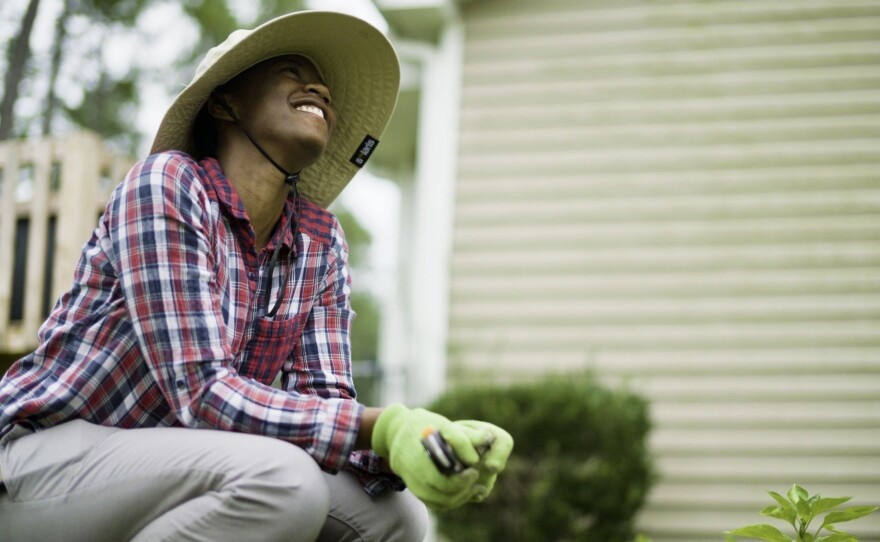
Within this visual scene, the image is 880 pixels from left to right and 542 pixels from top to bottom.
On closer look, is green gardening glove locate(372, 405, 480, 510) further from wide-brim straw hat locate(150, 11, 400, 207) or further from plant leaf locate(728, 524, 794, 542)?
wide-brim straw hat locate(150, 11, 400, 207)

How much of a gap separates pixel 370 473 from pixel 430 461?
520 mm

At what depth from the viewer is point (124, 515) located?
175 cm

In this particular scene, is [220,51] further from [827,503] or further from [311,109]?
[827,503]

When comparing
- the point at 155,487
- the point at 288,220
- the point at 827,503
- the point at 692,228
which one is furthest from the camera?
the point at 692,228

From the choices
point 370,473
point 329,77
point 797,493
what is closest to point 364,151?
point 329,77

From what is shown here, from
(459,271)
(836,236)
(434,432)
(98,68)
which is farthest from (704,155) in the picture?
(98,68)

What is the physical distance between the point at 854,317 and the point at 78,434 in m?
4.77

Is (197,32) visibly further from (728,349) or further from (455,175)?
(728,349)

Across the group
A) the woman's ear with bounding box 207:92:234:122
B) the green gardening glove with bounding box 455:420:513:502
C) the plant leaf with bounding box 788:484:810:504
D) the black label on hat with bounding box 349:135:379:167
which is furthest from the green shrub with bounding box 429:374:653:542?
the green gardening glove with bounding box 455:420:513:502

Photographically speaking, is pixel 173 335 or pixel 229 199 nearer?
pixel 173 335

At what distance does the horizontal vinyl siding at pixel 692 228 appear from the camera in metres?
5.41

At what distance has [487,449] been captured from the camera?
1.67m

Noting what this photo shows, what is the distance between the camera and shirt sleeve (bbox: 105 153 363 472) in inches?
69.4

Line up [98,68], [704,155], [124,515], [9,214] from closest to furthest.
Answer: [124,515], [9,214], [704,155], [98,68]
